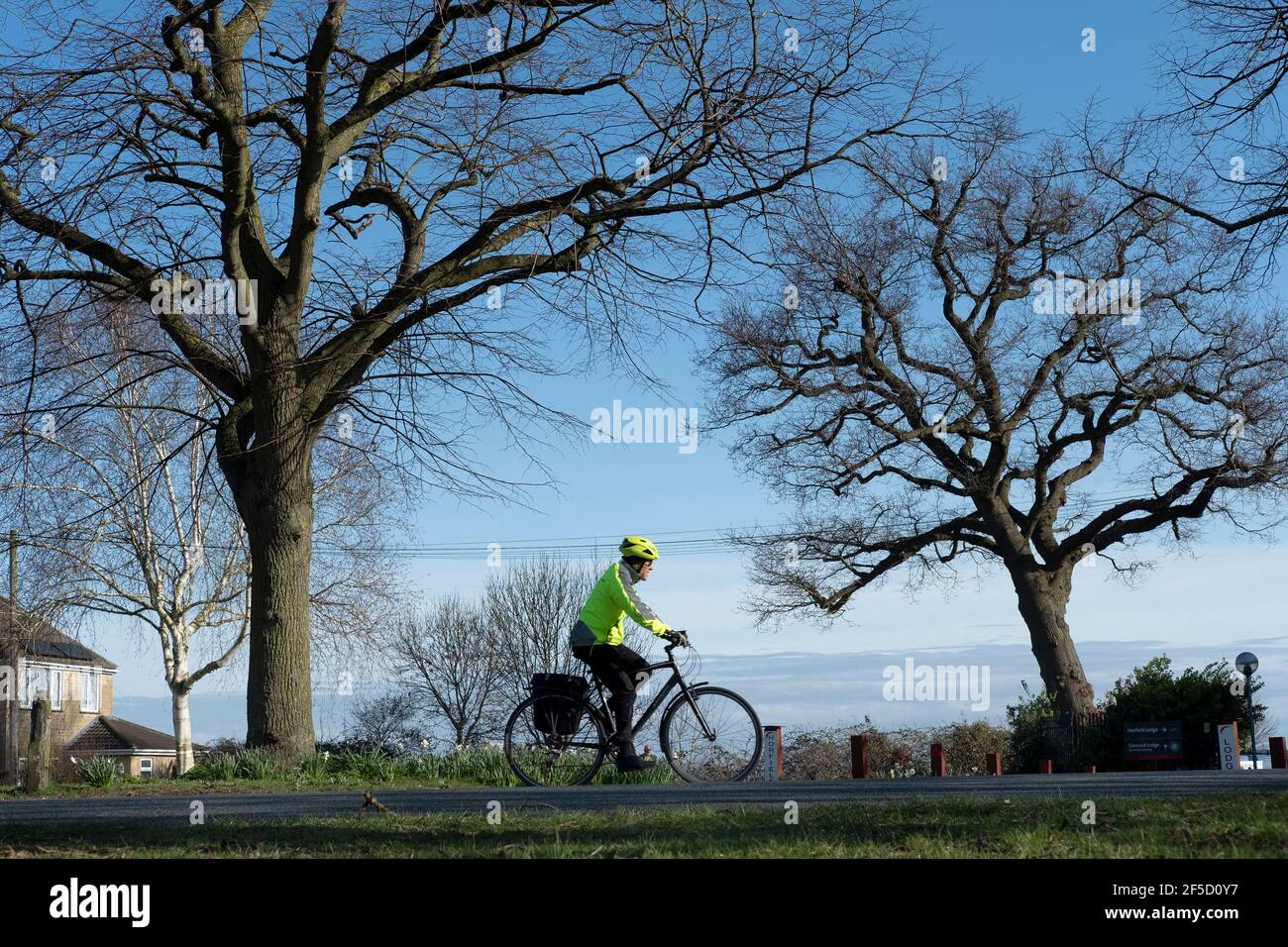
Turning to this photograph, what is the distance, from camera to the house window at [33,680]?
1485 inches

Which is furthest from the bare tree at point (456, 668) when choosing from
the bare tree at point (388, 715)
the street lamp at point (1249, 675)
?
the street lamp at point (1249, 675)

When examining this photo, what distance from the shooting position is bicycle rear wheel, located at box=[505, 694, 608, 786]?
37.8ft

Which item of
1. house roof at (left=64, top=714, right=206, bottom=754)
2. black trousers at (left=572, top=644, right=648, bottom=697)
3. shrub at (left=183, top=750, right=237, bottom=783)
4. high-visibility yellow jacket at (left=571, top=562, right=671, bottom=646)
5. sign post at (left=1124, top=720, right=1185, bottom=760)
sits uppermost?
high-visibility yellow jacket at (left=571, top=562, right=671, bottom=646)

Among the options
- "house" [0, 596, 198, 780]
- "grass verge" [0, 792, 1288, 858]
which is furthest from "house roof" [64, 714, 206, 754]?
"grass verge" [0, 792, 1288, 858]

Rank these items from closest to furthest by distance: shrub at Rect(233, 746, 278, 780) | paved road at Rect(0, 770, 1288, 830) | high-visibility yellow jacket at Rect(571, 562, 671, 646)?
1. paved road at Rect(0, 770, 1288, 830)
2. high-visibility yellow jacket at Rect(571, 562, 671, 646)
3. shrub at Rect(233, 746, 278, 780)

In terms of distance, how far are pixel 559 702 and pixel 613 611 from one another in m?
1.13

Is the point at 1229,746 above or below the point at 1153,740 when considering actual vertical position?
above

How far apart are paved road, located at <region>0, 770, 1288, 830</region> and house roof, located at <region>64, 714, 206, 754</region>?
49070mm

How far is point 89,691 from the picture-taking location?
59.6 m

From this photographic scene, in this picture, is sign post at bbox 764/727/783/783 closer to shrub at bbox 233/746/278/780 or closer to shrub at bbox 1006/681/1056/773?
shrub at bbox 233/746/278/780

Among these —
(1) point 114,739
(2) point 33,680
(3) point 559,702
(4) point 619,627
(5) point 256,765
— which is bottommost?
(1) point 114,739

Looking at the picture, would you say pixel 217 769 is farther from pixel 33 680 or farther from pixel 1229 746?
pixel 33 680

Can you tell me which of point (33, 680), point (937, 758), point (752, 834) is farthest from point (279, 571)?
point (33, 680)
